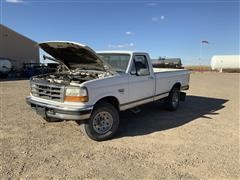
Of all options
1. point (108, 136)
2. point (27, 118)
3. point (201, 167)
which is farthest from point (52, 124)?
point (201, 167)

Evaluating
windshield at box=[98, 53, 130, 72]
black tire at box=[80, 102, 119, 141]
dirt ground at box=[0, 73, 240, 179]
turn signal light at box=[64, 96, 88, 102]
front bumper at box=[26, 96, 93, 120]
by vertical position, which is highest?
windshield at box=[98, 53, 130, 72]

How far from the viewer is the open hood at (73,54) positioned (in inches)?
232

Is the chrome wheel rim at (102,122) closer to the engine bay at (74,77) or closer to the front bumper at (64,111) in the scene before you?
the front bumper at (64,111)

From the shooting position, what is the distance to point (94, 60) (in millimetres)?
6238

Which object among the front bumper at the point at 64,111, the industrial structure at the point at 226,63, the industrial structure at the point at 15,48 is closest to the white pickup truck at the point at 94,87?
the front bumper at the point at 64,111

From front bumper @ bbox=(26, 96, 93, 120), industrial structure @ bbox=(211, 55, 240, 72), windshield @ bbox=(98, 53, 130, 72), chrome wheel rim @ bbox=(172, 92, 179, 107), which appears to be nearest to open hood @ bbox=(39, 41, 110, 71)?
windshield @ bbox=(98, 53, 130, 72)

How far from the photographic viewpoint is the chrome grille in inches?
211

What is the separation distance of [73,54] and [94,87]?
66.5 inches

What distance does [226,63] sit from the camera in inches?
2675

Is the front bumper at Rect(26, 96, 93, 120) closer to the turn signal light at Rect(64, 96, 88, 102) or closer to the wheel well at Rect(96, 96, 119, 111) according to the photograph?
the turn signal light at Rect(64, 96, 88, 102)

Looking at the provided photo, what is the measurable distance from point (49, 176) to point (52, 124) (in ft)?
9.42

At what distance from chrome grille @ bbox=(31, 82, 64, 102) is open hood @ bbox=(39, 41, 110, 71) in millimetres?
1089

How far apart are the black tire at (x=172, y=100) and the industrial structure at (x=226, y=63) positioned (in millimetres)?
60875

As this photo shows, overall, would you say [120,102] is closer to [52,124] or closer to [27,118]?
[52,124]
